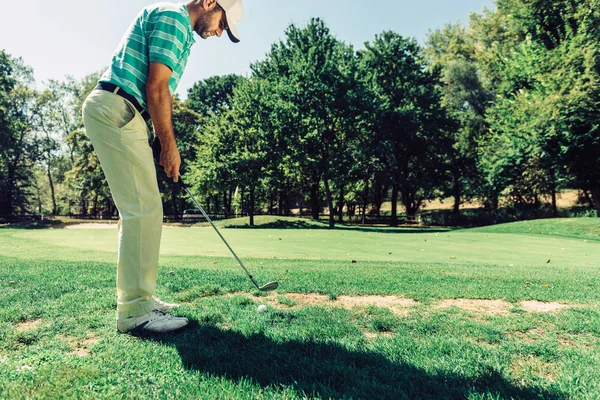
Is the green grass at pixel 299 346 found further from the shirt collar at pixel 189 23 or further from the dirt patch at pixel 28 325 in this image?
the shirt collar at pixel 189 23

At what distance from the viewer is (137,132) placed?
3.00m

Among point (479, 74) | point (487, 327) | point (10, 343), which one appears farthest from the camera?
point (479, 74)

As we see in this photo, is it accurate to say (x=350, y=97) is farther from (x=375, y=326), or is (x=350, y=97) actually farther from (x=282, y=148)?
(x=375, y=326)

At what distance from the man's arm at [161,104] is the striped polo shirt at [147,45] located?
0.08 metres

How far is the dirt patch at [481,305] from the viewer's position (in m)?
3.62

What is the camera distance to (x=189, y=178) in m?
31.8

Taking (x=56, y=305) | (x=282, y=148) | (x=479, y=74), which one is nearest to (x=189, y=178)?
(x=282, y=148)

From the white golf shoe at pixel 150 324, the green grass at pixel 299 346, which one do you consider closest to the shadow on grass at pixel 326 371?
the green grass at pixel 299 346

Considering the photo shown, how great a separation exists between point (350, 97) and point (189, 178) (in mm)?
15610

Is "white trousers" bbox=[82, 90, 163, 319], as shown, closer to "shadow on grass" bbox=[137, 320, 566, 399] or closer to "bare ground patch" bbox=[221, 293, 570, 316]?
"shadow on grass" bbox=[137, 320, 566, 399]

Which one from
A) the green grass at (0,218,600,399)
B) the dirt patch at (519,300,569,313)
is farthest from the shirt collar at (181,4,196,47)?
the dirt patch at (519,300,569,313)

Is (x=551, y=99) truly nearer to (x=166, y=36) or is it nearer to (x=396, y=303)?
(x=396, y=303)

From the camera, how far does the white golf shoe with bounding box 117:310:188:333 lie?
2895 mm

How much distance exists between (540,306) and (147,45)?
183 inches
